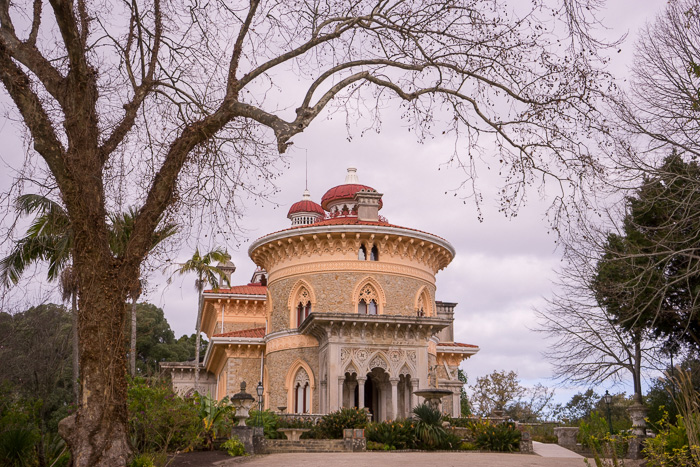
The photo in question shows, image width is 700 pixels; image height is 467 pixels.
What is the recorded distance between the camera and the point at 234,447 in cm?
1598

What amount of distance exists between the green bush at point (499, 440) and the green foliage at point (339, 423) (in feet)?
12.1

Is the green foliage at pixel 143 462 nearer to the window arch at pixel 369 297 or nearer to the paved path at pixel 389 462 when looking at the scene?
the paved path at pixel 389 462

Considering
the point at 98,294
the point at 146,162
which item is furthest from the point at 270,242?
the point at 98,294

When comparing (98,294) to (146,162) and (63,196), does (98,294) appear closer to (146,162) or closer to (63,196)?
(63,196)

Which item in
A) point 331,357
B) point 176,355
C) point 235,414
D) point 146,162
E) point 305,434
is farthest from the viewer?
point 176,355

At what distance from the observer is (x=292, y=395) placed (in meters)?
28.8

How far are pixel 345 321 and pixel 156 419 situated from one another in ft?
42.2

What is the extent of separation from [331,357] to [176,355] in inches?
1450

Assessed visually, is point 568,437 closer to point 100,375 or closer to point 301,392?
point 301,392

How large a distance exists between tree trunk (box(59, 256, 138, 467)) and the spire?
32.4 m

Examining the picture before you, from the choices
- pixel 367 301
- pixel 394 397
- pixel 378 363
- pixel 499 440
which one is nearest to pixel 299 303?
pixel 367 301

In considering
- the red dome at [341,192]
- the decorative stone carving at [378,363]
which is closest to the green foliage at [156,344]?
the red dome at [341,192]

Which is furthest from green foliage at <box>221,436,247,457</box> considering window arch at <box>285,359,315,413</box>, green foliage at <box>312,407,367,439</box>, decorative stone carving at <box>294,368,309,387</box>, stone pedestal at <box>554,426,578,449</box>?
decorative stone carving at <box>294,368,309,387</box>

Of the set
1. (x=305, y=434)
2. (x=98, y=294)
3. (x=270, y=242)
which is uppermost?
(x=270, y=242)
